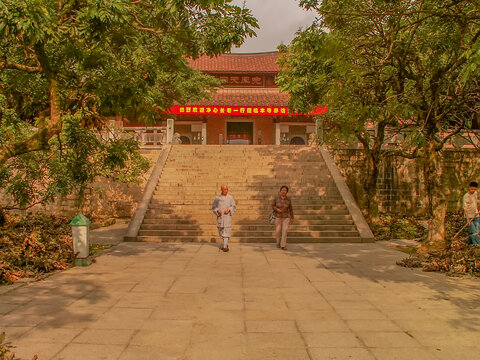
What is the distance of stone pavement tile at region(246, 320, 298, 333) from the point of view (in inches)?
146

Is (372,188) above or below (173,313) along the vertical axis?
above

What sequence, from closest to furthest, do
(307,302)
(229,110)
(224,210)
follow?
1. (307,302)
2. (224,210)
3. (229,110)

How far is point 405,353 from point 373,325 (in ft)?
2.17

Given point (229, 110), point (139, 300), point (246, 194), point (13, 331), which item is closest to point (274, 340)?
point (139, 300)

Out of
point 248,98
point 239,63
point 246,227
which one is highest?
point 239,63

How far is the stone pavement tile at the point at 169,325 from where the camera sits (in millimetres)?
3715

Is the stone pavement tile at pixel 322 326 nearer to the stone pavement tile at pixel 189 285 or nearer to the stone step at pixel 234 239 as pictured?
the stone pavement tile at pixel 189 285

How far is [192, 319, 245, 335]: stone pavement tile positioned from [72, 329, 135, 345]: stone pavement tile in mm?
596

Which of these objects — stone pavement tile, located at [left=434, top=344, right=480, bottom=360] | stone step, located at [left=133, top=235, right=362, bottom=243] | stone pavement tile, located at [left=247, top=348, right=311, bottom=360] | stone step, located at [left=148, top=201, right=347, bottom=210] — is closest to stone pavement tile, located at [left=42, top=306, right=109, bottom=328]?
stone pavement tile, located at [left=247, top=348, right=311, bottom=360]

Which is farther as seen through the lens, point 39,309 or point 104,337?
point 39,309

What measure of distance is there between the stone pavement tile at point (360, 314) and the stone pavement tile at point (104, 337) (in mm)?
2102

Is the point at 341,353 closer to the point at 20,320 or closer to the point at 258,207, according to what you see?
the point at 20,320

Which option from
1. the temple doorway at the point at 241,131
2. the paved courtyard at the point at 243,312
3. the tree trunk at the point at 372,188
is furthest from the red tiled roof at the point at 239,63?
the paved courtyard at the point at 243,312

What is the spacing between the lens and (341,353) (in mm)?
3186
